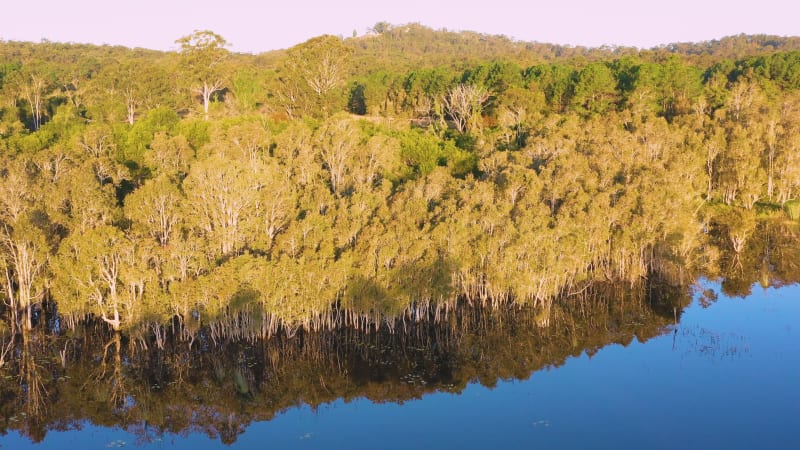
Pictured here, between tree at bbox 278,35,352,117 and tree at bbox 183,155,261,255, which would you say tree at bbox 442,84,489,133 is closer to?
tree at bbox 278,35,352,117

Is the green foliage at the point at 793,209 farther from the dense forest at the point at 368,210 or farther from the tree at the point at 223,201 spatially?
the tree at the point at 223,201

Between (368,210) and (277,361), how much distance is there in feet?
42.7

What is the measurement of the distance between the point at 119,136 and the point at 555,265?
190ft

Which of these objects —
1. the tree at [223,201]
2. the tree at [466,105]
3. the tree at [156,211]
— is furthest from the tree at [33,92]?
the tree at [223,201]

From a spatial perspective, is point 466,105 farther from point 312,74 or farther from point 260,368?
point 260,368

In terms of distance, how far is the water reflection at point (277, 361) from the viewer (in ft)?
115

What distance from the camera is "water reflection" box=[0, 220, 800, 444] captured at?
35.0 metres

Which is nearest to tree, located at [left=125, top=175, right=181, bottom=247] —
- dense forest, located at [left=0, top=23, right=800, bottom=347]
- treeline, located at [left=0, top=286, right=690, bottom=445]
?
dense forest, located at [left=0, top=23, right=800, bottom=347]

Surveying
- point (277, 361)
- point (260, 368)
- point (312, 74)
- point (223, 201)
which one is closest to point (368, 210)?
point (223, 201)

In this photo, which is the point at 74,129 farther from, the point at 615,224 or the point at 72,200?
the point at 615,224

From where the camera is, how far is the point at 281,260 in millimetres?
40844

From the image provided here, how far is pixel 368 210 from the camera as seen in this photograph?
47.0 metres

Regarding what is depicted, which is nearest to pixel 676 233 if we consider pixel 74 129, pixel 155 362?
pixel 155 362

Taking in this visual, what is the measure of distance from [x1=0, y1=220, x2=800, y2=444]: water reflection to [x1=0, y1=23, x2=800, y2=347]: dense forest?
1.25m
